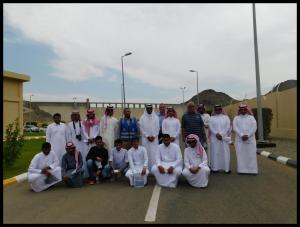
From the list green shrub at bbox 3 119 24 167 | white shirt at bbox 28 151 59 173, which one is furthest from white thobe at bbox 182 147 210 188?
green shrub at bbox 3 119 24 167

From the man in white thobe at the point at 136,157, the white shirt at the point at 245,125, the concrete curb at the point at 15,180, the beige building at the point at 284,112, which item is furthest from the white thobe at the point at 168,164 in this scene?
the beige building at the point at 284,112

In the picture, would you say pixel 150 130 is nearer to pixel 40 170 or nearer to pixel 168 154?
pixel 168 154

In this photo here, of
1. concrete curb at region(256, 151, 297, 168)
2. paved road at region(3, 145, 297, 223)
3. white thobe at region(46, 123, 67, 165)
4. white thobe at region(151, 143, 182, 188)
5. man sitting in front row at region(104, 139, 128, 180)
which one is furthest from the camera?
concrete curb at region(256, 151, 297, 168)

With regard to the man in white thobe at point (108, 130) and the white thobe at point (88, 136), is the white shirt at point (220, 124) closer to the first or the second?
the man in white thobe at point (108, 130)

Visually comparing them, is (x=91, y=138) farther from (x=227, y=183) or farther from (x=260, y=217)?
(x=260, y=217)

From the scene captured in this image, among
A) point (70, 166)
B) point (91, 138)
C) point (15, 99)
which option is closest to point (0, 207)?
point (70, 166)

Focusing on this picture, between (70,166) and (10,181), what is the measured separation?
172cm

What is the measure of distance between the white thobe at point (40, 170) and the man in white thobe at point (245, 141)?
4.79 m

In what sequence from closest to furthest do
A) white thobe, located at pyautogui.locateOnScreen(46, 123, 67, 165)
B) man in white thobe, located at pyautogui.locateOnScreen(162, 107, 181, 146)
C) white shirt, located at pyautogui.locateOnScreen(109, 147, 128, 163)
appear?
white shirt, located at pyautogui.locateOnScreen(109, 147, 128, 163), white thobe, located at pyautogui.locateOnScreen(46, 123, 67, 165), man in white thobe, located at pyautogui.locateOnScreen(162, 107, 181, 146)

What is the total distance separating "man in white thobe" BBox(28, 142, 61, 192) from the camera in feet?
29.3

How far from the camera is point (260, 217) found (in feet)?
20.2

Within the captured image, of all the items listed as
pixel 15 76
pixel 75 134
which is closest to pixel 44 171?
pixel 75 134

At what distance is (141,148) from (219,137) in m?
2.46

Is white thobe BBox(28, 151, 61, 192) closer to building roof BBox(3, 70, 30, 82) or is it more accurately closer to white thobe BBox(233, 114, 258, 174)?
white thobe BBox(233, 114, 258, 174)
